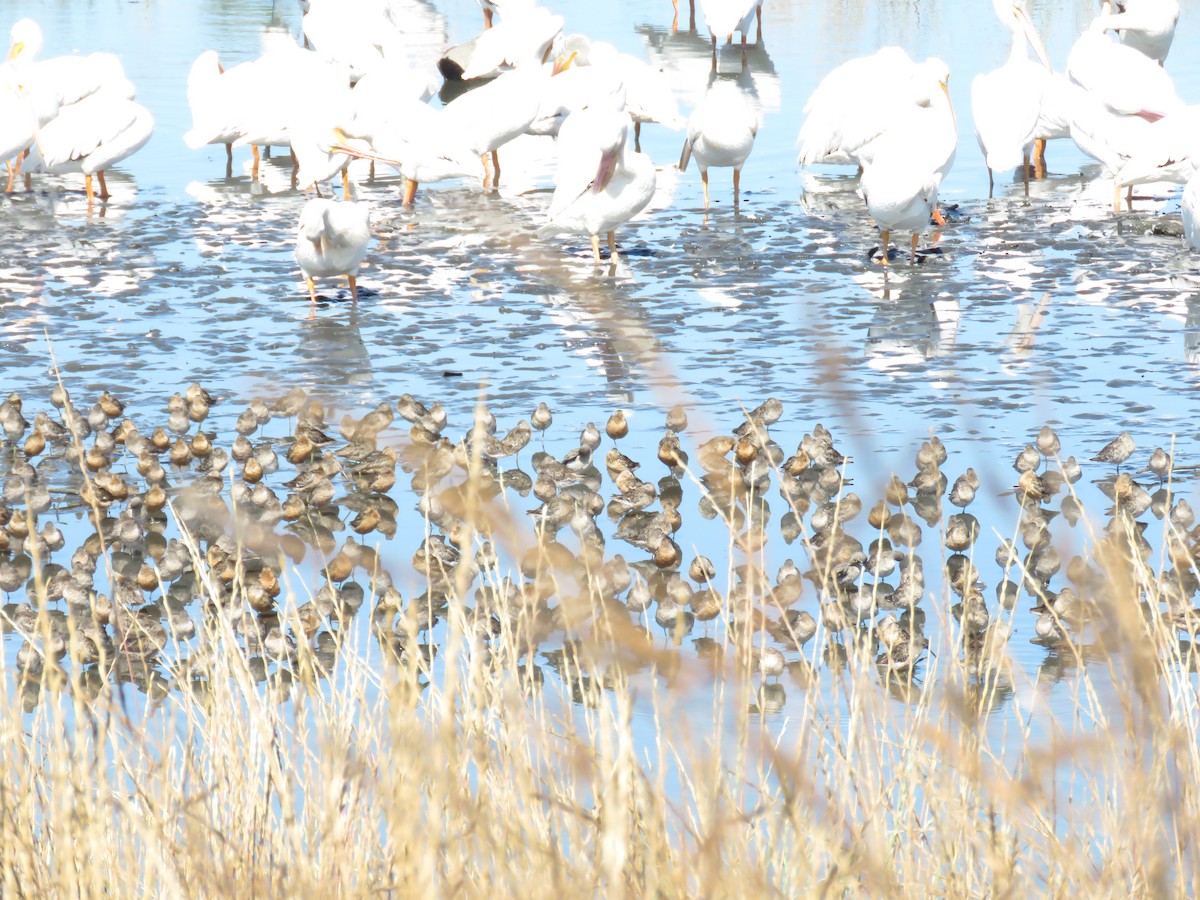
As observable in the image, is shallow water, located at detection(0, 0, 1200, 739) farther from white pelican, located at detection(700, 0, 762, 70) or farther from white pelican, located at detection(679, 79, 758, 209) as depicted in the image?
white pelican, located at detection(700, 0, 762, 70)

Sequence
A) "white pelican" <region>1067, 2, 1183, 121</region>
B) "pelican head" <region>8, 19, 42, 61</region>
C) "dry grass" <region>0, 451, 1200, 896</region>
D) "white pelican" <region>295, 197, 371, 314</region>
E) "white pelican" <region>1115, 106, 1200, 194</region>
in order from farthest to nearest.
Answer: "pelican head" <region>8, 19, 42, 61</region> → "white pelican" <region>1067, 2, 1183, 121</region> → "white pelican" <region>1115, 106, 1200, 194</region> → "white pelican" <region>295, 197, 371, 314</region> → "dry grass" <region>0, 451, 1200, 896</region>

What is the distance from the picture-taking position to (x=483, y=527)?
4.11 metres

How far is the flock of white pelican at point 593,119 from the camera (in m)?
9.34

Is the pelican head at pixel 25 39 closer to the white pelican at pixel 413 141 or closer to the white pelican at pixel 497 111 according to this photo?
the white pelican at pixel 413 141

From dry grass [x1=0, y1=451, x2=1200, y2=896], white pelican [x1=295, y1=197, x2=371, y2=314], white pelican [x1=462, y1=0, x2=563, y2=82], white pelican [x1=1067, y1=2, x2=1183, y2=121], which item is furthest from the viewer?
white pelican [x1=462, y1=0, x2=563, y2=82]

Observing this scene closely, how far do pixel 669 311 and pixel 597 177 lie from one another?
3.60 ft

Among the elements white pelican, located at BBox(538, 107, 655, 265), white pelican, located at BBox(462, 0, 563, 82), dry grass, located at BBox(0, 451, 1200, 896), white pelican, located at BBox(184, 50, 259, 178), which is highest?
white pelican, located at BBox(462, 0, 563, 82)

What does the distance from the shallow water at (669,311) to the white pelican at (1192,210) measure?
Answer: 8.5 inches

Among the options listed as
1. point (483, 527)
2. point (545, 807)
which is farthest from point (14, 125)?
point (545, 807)

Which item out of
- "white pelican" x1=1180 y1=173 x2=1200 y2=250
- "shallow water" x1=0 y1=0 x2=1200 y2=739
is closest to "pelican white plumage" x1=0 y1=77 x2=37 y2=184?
"shallow water" x1=0 y1=0 x2=1200 y2=739

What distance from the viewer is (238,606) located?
4676 mm

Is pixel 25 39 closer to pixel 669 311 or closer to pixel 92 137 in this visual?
pixel 92 137

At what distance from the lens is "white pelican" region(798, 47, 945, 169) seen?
1129cm

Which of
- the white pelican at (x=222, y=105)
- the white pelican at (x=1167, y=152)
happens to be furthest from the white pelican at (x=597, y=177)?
the white pelican at (x=222, y=105)
